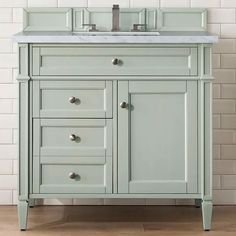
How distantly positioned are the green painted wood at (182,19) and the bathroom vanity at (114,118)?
0.50 m

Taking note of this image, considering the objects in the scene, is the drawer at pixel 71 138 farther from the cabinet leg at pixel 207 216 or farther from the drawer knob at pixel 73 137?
the cabinet leg at pixel 207 216

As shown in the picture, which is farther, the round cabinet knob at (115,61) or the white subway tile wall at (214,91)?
the white subway tile wall at (214,91)

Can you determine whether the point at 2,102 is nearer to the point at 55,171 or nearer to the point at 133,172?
the point at 55,171

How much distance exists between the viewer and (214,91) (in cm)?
362

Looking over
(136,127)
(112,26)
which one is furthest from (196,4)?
(136,127)

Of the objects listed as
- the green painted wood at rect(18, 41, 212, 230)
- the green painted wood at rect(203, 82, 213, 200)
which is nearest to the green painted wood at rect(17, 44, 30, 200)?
the green painted wood at rect(18, 41, 212, 230)

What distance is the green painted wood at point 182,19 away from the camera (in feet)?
11.6

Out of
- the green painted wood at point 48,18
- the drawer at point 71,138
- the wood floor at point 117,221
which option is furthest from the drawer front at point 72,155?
the green painted wood at point 48,18

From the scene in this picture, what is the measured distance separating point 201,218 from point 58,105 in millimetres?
1016

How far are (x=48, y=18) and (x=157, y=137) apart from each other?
102 cm

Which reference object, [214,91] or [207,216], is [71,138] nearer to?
[207,216]

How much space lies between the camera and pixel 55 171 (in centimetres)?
309

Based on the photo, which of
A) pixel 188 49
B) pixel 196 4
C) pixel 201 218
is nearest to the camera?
pixel 188 49

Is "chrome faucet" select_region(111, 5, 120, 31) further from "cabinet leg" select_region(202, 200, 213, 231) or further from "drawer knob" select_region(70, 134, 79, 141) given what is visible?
"cabinet leg" select_region(202, 200, 213, 231)
